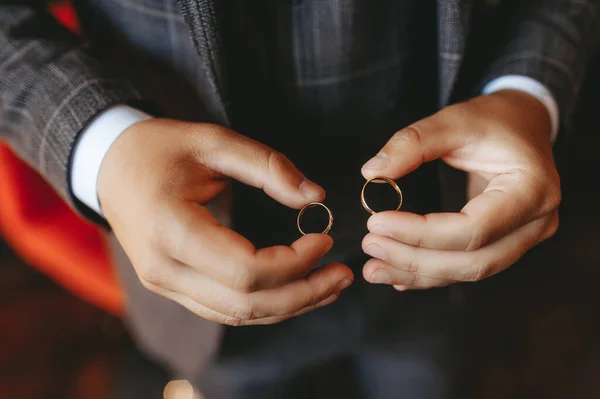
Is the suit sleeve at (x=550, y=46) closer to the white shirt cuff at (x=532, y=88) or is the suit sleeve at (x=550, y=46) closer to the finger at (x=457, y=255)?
the white shirt cuff at (x=532, y=88)

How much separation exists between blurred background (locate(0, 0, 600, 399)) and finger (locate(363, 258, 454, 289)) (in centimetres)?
73

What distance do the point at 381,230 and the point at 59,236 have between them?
76 cm

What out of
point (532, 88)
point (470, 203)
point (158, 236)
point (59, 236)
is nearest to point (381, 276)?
point (470, 203)

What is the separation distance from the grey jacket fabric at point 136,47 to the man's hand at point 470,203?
0.10 meters

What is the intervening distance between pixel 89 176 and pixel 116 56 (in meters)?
0.18

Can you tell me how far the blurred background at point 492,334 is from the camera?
4.14 feet

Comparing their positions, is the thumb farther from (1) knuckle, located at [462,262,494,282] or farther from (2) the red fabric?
(2) the red fabric

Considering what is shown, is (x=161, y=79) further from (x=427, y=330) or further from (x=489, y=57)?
(x=427, y=330)

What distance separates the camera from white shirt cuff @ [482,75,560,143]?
2.05ft

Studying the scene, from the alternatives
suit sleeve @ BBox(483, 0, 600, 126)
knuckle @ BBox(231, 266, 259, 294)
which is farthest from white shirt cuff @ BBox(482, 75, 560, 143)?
knuckle @ BBox(231, 266, 259, 294)

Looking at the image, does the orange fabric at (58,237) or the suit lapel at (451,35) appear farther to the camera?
the orange fabric at (58,237)

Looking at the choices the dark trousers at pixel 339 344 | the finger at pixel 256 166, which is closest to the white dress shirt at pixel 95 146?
the finger at pixel 256 166

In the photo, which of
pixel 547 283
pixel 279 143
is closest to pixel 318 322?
pixel 279 143

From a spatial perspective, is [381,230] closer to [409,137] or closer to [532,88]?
[409,137]
